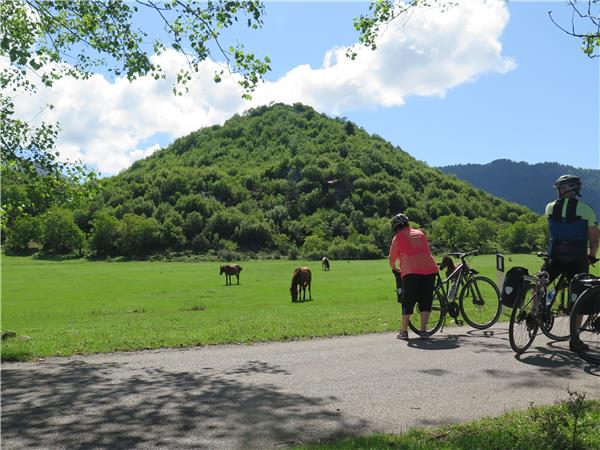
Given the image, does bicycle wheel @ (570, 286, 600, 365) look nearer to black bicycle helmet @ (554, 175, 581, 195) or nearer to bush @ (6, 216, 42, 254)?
black bicycle helmet @ (554, 175, 581, 195)

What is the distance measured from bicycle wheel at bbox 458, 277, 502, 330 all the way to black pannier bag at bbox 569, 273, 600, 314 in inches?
107

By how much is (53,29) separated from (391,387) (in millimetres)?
8844

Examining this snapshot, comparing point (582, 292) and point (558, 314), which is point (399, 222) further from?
point (582, 292)

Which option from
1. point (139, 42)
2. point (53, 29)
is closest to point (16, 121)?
point (53, 29)

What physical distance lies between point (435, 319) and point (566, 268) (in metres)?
2.99

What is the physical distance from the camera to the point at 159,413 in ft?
18.1

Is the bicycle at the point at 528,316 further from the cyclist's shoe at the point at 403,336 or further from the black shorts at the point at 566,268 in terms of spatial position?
the cyclist's shoe at the point at 403,336

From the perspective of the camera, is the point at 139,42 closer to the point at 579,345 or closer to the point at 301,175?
the point at 579,345

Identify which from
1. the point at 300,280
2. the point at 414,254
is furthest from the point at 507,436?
the point at 300,280

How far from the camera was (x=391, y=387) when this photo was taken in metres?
6.37

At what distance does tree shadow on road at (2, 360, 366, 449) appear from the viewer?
480 centimetres

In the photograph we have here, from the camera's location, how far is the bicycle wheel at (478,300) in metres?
10.8

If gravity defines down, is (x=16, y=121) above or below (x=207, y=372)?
above

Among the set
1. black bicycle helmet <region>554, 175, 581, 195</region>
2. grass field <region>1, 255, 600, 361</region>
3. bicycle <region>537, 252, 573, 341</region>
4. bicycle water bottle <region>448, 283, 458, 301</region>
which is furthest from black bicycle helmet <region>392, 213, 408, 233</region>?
black bicycle helmet <region>554, 175, 581, 195</region>
